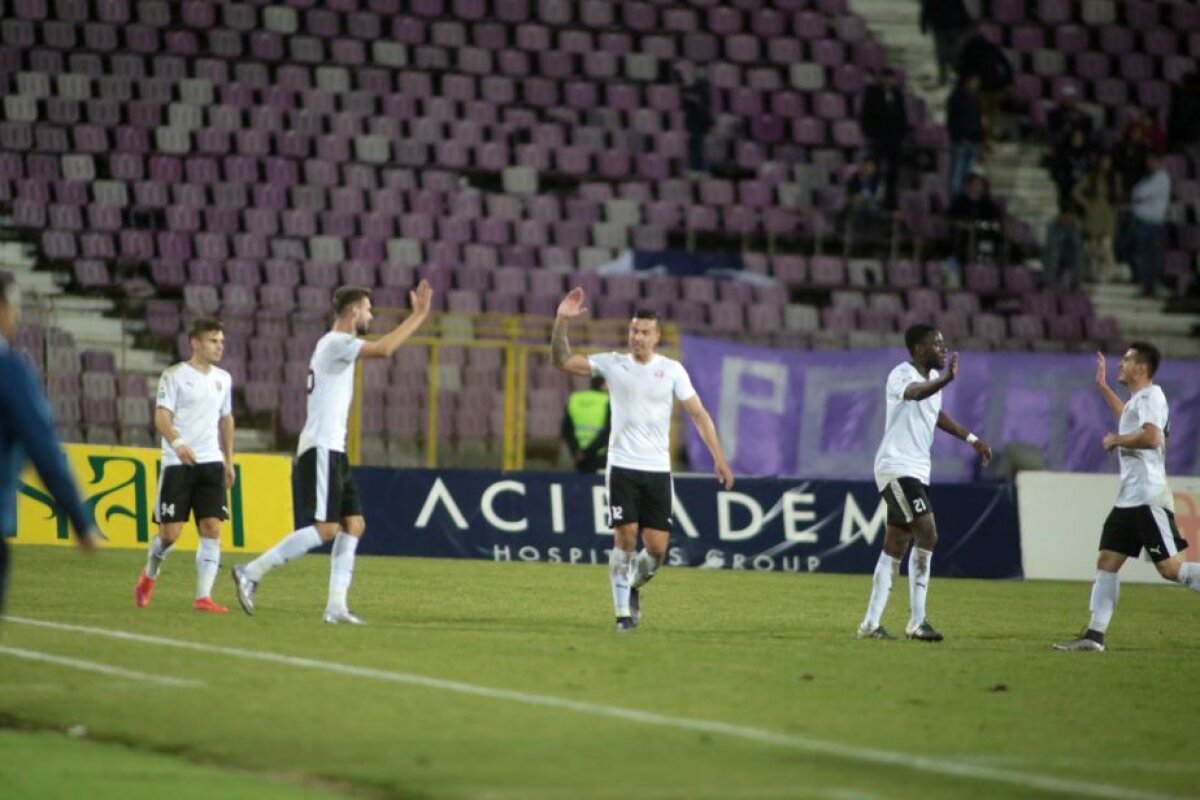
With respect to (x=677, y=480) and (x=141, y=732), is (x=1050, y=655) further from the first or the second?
(x=677, y=480)

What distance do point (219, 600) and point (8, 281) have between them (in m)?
7.81

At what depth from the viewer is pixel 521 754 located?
8.34m

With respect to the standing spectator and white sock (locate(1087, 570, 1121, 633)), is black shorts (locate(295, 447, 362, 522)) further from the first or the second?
the standing spectator

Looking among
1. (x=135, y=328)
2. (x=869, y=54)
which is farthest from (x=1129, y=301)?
(x=135, y=328)

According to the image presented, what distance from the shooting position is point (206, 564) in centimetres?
1461

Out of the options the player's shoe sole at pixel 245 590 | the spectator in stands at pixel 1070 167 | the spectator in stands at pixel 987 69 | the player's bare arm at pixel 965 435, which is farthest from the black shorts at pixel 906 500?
the spectator in stands at pixel 987 69

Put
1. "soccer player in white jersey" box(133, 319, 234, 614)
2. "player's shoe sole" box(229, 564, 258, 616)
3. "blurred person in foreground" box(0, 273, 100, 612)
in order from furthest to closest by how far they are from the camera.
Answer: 1. "soccer player in white jersey" box(133, 319, 234, 614)
2. "player's shoe sole" box(229, 564, 258, 616)
3. "blurred person in foreground" box(0, 273, 100, 612)

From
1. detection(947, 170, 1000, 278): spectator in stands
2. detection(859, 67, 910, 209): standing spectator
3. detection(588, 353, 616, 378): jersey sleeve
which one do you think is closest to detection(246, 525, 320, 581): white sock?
detection(588, 353, 616, 378): jersey sleeve

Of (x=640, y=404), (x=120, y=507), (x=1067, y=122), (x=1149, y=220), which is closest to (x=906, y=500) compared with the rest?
(x=640, y=404)

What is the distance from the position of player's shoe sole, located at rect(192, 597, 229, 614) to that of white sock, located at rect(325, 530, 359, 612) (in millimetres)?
1009

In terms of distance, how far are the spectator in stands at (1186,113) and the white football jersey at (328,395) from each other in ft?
76.9

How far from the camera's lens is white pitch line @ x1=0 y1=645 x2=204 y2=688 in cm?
1015

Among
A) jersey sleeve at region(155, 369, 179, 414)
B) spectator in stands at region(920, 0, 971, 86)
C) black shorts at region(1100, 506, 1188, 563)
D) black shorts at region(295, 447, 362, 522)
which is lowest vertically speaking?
black shorts at region(1100, 506, 1188, 563)

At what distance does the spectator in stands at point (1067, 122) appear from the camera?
3194 centimetres
